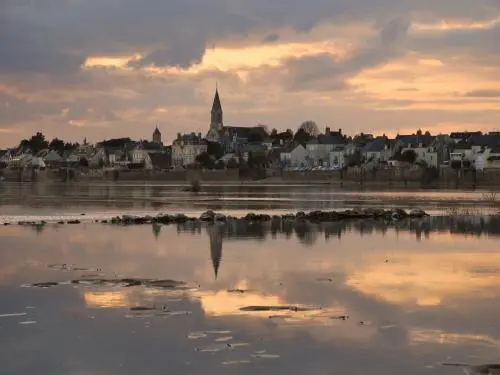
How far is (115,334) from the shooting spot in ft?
48.7

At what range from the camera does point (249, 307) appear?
17.3m

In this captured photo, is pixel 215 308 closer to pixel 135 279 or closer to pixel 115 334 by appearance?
pixel 115 334

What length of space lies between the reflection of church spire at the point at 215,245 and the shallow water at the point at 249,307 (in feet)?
0.40

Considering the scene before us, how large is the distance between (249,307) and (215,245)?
514 inches

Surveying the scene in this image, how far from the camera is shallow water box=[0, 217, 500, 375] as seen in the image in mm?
13312

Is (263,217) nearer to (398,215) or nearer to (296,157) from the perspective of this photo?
(398,215)

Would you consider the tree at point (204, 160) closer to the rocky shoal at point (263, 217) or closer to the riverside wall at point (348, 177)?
the riverside wall at point (348, 177)

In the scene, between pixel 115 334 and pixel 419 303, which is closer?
pixel 115 334

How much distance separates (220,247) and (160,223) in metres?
12.2

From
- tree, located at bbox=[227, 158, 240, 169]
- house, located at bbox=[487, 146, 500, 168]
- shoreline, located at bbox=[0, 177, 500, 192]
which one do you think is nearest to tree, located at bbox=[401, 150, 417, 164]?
house, located at bbox=[487, 146, 500, 168]

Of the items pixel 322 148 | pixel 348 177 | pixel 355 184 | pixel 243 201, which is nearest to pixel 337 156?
pixel 322 148

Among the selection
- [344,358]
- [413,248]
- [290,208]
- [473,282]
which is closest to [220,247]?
[413,248]

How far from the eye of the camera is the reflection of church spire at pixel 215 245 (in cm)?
2478

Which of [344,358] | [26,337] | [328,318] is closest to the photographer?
[344,358]
